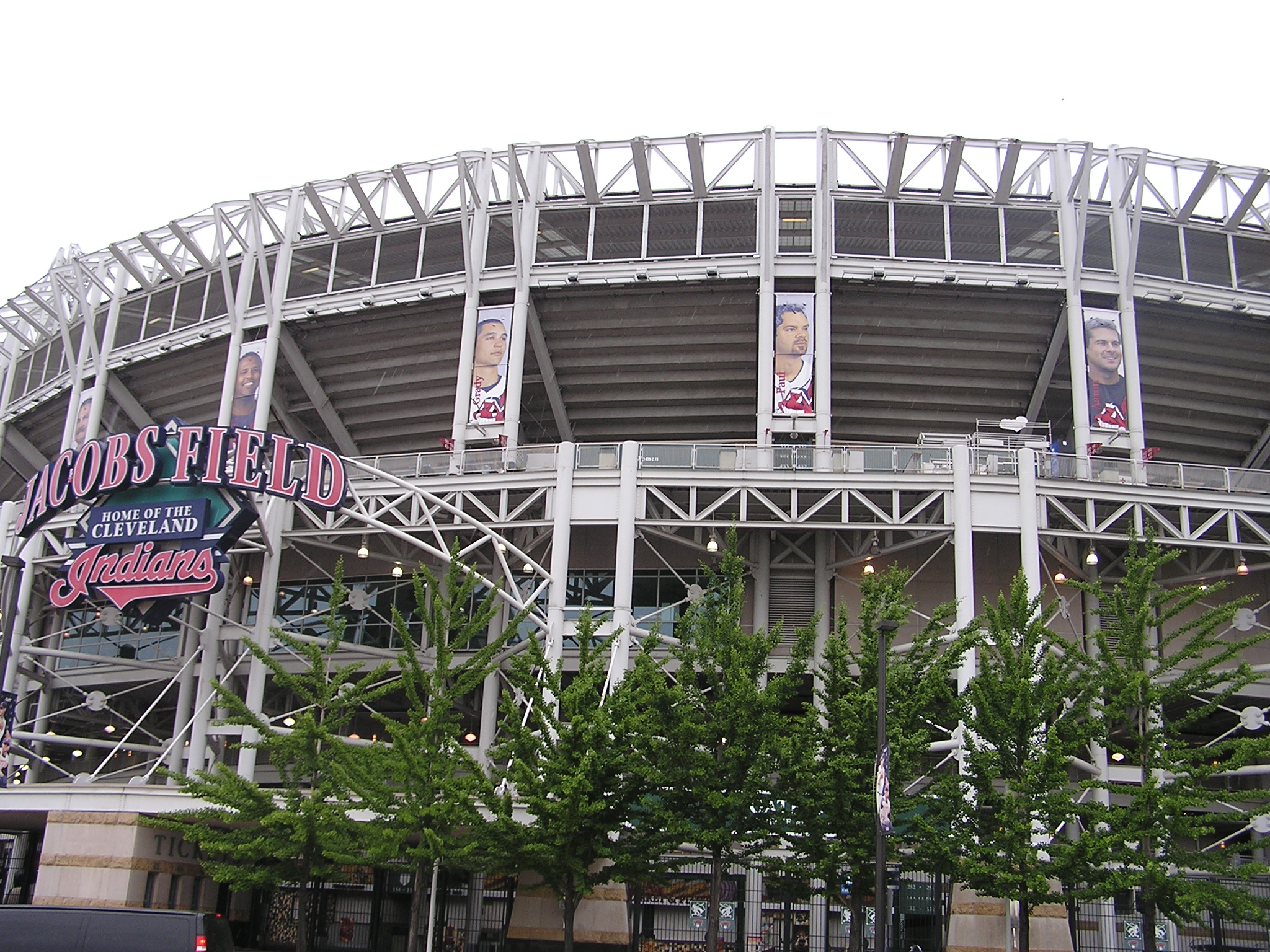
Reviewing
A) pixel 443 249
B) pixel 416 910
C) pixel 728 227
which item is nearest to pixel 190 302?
pixel 443 249

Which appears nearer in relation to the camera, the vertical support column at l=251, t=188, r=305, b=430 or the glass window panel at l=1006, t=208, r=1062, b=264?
the glass window panel at l=1006, t=208, r=1062, b=264

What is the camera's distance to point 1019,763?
23281mm

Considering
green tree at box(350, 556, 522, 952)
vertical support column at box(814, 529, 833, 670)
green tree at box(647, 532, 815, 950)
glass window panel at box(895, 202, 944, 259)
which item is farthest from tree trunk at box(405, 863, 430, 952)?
glass window panel at box(895, 202, 944, 259)

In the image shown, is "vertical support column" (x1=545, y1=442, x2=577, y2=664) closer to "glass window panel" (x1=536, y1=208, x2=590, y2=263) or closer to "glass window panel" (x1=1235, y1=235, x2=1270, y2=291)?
"glass window panel" (x1=536, y1=208, x2=590, y2=263)

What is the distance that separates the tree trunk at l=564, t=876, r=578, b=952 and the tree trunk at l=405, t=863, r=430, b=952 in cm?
282

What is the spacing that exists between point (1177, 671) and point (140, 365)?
38673mm

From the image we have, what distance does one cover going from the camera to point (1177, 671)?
35.8 metres

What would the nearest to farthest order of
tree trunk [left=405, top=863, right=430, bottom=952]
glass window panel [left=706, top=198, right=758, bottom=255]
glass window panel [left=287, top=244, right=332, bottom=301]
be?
tree trunk [left=405, top=863, right=430, bottom=952] → glass window panel [left=706, top=198, right=758, bottom=255] → glass window panel [left=287, top=244, right=332, bottom=301]

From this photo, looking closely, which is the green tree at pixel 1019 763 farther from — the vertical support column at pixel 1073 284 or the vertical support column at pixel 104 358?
the vertical support column at pixel 104 358

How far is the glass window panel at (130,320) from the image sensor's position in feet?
153

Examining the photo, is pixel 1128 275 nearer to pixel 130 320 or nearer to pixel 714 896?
pixel 714 896

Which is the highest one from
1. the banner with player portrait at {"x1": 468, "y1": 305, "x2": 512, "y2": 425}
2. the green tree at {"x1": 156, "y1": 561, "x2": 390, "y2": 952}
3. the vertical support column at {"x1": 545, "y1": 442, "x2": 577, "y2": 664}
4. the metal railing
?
the banner with player portrait at {"x1": 468, "y1": 305, "x2": 512, "y2": 425}

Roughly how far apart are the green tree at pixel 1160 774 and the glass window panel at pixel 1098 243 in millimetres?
15610

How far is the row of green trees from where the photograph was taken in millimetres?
22219
